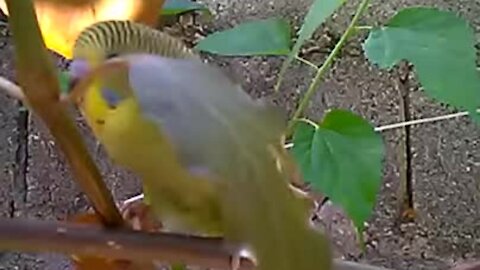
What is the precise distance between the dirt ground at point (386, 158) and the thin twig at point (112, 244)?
53cm

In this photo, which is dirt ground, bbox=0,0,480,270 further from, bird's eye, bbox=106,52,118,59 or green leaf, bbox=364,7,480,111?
bird's eye, bbox=106,52,118,59

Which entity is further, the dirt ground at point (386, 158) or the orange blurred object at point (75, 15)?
the dirt ground at point (386, 158)

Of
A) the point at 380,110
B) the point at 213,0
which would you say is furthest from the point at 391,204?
the point at 213,0

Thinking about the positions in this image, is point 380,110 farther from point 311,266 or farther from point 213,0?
point 311,266

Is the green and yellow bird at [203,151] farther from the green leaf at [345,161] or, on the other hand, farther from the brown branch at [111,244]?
the green leaf at [345,161]

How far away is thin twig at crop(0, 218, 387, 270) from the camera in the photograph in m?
0.16

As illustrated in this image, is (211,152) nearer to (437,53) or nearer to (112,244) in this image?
(112,244)

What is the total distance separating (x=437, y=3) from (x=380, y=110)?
9cm

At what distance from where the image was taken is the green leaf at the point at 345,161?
1.25 ft

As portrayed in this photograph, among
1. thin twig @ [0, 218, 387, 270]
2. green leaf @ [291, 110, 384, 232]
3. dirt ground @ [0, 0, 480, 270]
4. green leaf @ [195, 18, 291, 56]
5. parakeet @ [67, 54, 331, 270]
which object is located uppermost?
parakeet @ [67, 54, 331, 270]

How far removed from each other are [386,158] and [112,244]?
22.2 inches

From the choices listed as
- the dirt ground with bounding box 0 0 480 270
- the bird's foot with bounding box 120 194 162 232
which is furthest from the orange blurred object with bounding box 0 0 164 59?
the dirt ground with bounding box 0 0 480 270

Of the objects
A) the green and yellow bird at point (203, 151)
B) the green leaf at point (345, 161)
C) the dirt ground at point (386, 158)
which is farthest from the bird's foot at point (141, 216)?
the dirt ground at point (386, 158)

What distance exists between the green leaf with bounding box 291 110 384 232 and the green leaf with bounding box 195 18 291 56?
0.14ft
